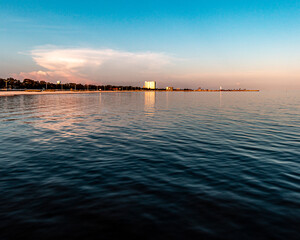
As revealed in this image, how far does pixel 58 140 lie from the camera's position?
71.4 ft

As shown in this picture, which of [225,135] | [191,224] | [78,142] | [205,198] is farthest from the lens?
[225,135]

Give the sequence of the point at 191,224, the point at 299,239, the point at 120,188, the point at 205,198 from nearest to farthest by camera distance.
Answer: the point at 299,239 < the point at 191,224 < the point at 205,198 < the point at 120,188

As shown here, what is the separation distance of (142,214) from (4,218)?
4893 mm

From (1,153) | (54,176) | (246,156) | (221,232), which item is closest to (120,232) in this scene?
(221,232)

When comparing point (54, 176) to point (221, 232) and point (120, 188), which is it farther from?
point (221, 232)

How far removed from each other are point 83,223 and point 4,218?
2.89 metres

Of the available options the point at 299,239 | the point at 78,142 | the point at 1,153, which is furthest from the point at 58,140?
the point at 299,239

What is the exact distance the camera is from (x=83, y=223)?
7801 mm

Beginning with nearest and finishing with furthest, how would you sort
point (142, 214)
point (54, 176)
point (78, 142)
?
point (142, 214) → point (54, 176) → point (78, 142)

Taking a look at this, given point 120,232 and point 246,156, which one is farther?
point 246,156

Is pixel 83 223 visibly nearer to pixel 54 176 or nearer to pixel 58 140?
pixel 54 176

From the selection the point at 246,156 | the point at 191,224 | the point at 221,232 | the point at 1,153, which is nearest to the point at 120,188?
the point at 191,224

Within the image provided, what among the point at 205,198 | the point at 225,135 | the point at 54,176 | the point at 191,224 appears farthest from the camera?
the point at 225,135

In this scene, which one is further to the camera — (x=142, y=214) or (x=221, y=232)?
(x=142, y=214)
